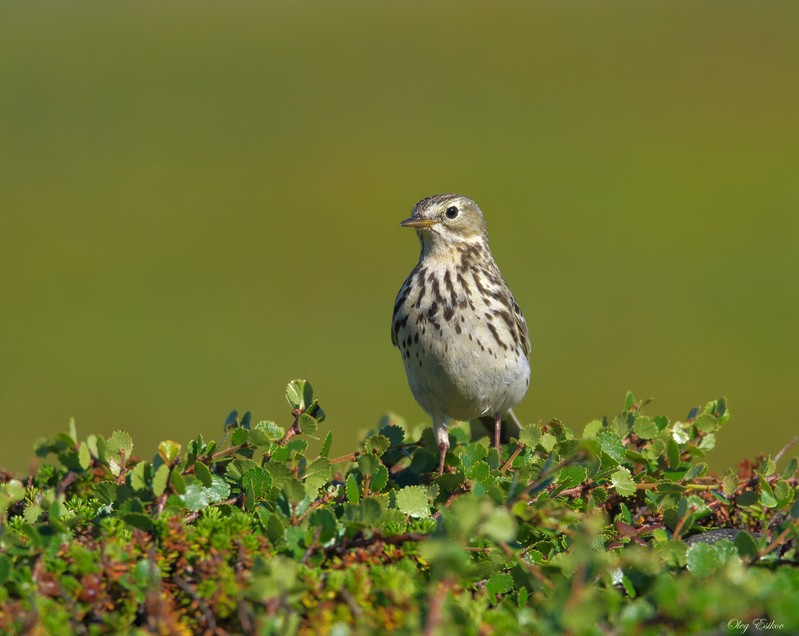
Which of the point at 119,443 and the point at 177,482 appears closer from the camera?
the point at 177,482

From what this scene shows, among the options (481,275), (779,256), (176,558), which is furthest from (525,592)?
(779,256)

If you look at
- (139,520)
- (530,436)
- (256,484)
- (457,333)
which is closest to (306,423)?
(256,484)

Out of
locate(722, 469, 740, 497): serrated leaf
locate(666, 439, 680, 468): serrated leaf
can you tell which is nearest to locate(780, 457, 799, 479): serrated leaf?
locate(722, 469, 740, 497): serrated leaf

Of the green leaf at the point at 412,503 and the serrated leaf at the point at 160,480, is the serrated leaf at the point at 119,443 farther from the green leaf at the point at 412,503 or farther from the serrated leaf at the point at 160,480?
the green leaf at the point at 412,503

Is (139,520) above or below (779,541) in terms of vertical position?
below

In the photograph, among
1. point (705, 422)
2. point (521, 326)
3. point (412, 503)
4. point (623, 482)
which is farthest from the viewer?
point (521, 326)

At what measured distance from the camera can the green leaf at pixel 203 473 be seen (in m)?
3.84

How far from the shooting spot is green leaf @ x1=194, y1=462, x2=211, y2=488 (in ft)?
12.6

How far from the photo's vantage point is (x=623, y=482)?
4.29m

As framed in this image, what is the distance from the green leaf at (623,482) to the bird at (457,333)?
85.8 inches

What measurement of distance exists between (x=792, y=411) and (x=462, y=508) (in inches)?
655

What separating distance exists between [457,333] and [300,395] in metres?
2.22

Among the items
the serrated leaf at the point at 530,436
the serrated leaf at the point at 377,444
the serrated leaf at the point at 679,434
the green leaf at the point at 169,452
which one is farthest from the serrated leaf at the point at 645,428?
the green leaf at the point at 169,452
